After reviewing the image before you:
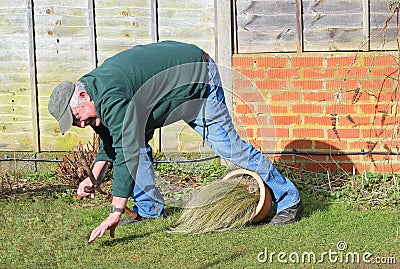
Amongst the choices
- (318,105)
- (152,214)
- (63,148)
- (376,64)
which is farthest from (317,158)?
(63,148)

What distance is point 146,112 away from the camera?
16.8ft

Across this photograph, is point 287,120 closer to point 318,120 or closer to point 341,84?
point 318,120

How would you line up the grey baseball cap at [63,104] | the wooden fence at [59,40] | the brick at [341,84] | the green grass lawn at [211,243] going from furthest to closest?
the wooden fence at [59,40] < the brick at [341,84] < the green grass lawn at [211,243] < the grey baseball cap at [63,104]

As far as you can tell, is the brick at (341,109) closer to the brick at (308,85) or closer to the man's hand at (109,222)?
the brick at (308,85)

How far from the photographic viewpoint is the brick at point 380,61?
7000mm

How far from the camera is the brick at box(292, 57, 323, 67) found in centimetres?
714

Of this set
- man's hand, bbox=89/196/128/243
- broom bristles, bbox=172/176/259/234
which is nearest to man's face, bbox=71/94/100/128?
man's hand, bbox=89/196/128/243

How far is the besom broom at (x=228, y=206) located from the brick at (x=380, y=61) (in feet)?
6.30

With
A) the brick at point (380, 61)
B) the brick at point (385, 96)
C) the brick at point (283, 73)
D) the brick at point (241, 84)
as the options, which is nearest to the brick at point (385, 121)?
the brick at point (385, 96)

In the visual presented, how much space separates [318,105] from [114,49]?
2.22m

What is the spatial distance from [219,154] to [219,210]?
1.45 feet

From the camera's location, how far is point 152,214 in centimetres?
600

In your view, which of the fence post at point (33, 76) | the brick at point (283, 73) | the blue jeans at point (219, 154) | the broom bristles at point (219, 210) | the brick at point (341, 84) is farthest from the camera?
the fence post at point (33, 76)

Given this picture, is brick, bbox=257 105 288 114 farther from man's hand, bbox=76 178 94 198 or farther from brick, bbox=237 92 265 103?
man's hand, bbox=76 178 94 198
